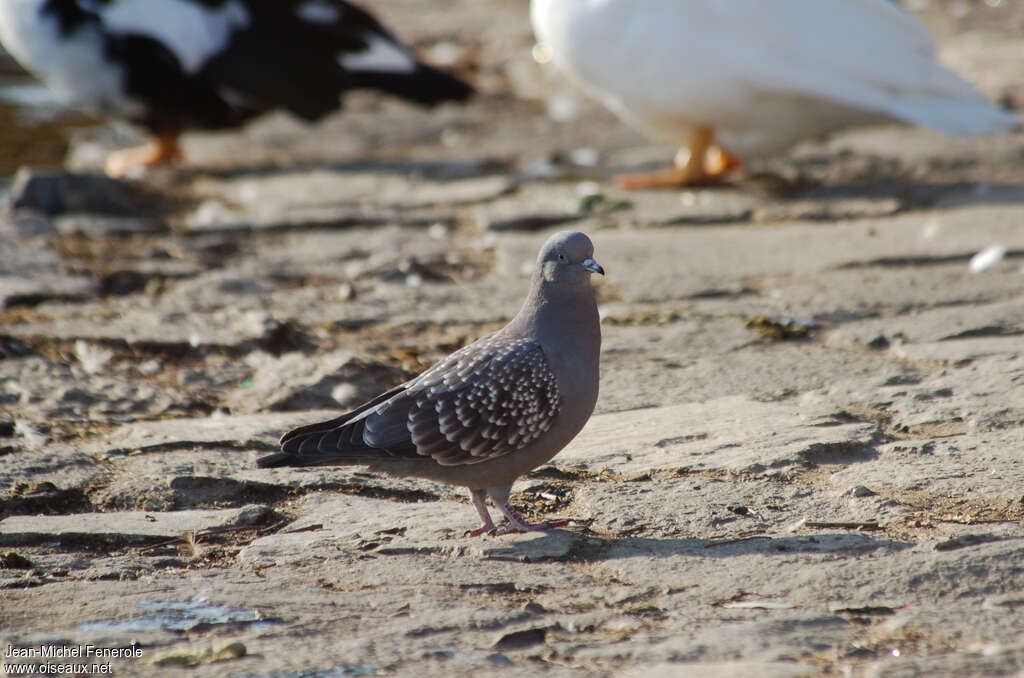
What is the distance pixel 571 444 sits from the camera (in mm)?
2885

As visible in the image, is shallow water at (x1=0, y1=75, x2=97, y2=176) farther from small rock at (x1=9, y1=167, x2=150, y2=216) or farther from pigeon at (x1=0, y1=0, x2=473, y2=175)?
small rock at (x1=9, y1=167, x2=150, y2=216)

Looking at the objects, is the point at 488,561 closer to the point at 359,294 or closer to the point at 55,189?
the point at 359,294

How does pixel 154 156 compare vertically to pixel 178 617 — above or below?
above

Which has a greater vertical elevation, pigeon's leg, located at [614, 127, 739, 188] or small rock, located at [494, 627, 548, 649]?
pigeon's leg, located at [614, 127, 739, 188]

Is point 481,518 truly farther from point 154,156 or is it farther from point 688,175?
point 154,156

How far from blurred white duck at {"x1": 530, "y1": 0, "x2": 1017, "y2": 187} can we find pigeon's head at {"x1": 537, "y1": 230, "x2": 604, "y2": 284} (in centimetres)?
238

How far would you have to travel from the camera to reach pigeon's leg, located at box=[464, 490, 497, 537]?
2412mm

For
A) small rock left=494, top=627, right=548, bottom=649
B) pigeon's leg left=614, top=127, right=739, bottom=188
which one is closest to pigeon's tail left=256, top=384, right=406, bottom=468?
small rock left=494, top=627, right=548, bottom=649

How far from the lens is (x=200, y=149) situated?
6.64 metres

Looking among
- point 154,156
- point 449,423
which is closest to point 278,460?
point 449,423

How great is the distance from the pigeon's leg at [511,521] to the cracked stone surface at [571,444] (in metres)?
0.04

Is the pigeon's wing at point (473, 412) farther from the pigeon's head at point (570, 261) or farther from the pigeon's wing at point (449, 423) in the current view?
the pigeon's head at point (570, 261)

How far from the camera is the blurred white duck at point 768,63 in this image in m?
4.77

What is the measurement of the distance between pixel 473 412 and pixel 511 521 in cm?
23
